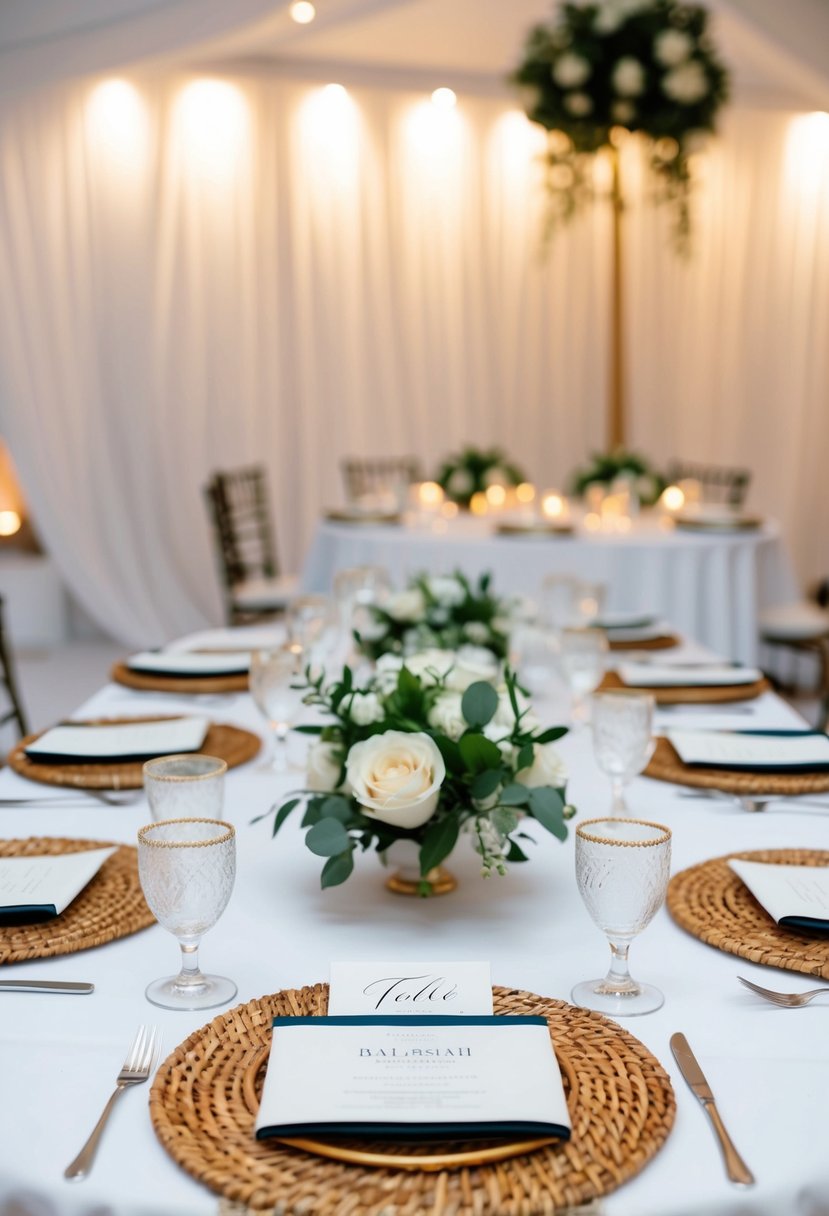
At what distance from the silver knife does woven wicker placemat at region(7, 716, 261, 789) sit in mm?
573

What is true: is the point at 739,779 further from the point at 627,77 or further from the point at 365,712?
the point at 627,77

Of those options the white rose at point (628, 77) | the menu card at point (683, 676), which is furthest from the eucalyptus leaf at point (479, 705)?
the white rose at point (628, 77)

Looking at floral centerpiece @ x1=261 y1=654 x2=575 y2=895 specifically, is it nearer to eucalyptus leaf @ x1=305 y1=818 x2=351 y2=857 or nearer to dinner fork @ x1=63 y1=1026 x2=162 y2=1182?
eucalyptus leaf @ x1=305 y1=818 x2=351 y2=857

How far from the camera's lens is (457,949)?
1160 millimetres

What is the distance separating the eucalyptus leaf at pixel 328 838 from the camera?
3.91ft

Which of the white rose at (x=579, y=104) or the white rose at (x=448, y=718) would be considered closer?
the white rose at (x=448, y=718)

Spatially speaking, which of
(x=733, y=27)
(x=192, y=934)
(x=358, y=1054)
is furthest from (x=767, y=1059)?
(x=733, y=27)

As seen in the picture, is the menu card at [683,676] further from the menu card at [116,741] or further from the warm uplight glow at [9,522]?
the warm uplight glow at [9,522]

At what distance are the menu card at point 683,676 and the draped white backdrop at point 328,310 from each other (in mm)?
4268

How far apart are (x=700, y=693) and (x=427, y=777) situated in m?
1.13

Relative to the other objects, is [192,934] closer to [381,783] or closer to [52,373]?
[381,783]

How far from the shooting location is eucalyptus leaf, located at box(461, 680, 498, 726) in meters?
1.24

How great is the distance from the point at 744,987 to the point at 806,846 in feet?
1.35

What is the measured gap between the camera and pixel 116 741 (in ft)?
5.94
